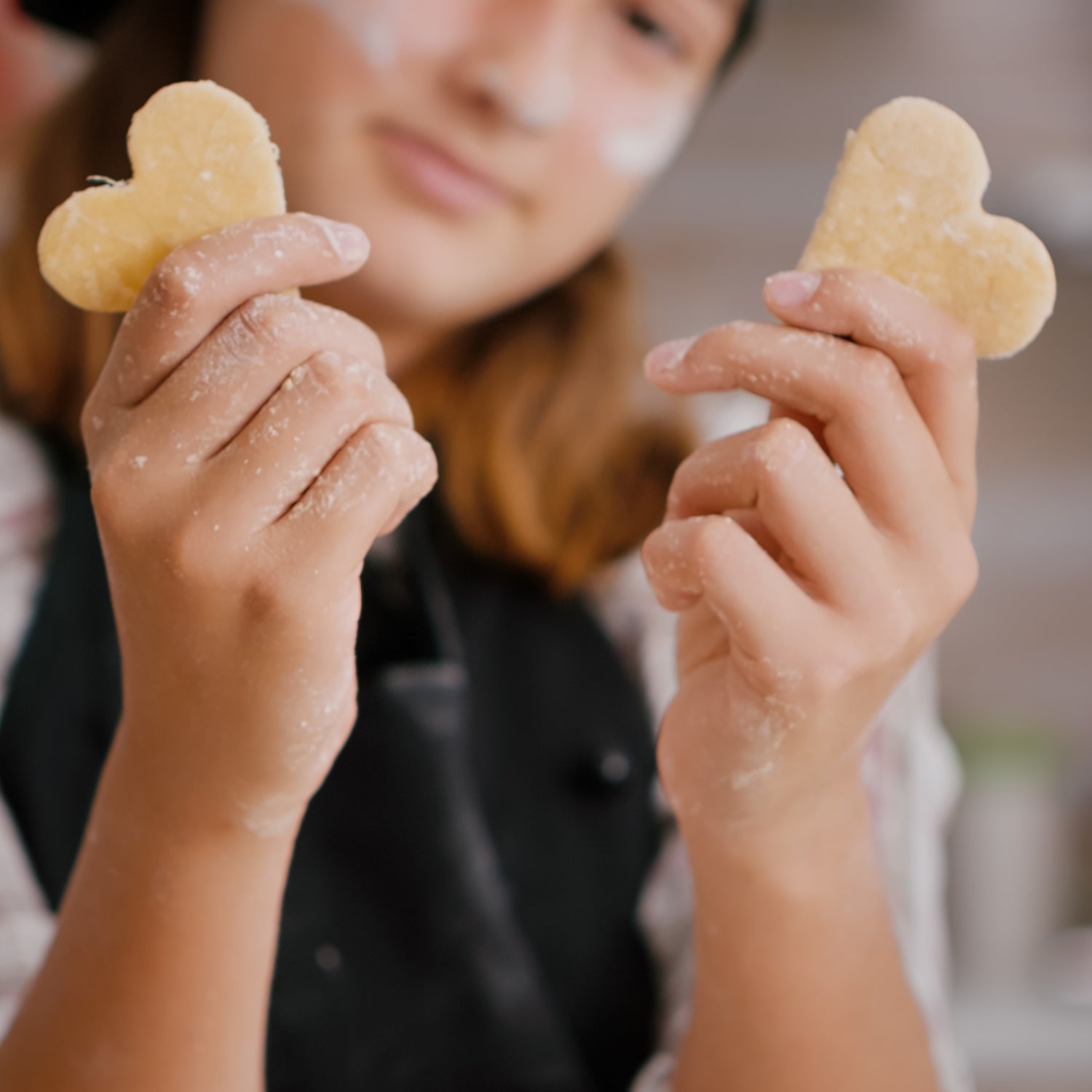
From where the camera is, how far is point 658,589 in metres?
0.38

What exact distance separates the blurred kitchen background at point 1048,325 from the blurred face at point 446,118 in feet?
1.24

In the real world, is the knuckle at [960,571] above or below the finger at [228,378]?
above

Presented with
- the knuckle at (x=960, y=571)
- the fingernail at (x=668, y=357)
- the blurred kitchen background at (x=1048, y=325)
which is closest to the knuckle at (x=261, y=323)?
the fingernail at (x=668, y=357)

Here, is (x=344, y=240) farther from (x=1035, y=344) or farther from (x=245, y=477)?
(x=1035, y=344)

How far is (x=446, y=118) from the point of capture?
0.59 m

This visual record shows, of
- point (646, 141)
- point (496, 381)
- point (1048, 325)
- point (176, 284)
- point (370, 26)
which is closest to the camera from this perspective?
point (176, 284)

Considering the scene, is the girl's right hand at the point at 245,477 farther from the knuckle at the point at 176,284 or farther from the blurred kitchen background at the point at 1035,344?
the blurred kitchen background at the point at 1035,344

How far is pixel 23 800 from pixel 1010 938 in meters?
0.99

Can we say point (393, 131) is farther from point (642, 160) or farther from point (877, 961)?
point (877, 961)

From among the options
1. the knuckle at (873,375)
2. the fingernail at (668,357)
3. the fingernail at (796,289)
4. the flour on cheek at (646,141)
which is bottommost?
the fingernail at (668,357)

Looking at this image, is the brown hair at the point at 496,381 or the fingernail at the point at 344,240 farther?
the brown hair at the point at 496,381

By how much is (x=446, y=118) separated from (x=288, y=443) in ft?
1.10

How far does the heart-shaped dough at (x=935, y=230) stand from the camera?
1.18 feet

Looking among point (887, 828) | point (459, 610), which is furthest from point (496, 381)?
point (887, 828)
